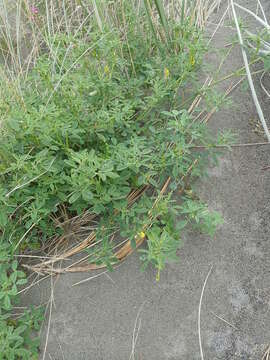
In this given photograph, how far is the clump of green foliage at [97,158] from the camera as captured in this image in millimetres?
1532

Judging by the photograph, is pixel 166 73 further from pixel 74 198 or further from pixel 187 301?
pixel 187 301

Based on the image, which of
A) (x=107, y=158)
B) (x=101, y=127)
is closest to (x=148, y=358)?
(x=107, y=158)

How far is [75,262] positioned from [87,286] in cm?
12

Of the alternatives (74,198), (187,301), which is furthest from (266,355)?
(74,198)

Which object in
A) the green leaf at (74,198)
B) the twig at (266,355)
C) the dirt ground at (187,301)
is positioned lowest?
the twig at (266,355)

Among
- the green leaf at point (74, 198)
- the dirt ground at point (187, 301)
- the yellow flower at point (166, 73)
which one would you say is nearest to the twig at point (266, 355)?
the dirt ground at point (187, 301)

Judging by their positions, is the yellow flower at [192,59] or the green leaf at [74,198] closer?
the green leaf at [74,198]

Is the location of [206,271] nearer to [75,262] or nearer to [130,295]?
[130,295]

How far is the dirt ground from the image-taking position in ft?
5.06

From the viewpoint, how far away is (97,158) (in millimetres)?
1521

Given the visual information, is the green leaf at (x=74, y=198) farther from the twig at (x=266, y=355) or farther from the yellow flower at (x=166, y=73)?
the twig at (x=266, y=355)

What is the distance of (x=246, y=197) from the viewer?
1.78 meters

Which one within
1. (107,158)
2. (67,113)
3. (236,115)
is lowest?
(236,115)

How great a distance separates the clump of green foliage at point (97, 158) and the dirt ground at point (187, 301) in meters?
0.10
